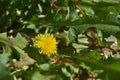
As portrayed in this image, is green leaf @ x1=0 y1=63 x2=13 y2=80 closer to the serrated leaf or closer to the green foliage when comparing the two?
the green foliage

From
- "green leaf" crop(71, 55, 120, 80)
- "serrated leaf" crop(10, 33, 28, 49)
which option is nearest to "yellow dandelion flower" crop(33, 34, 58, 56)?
"serrated leaf" crop(10, 33, 28, 49)

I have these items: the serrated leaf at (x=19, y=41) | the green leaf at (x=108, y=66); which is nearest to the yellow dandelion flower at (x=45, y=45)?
the serrated leaf at (x=19, y=41)

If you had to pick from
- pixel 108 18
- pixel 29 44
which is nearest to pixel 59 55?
pixel 29 44

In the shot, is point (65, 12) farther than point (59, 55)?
Yes

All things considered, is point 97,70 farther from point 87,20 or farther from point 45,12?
point 45,12

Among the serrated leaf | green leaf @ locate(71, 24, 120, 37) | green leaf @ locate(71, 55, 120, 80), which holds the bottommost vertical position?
green leaf @ locate(71, 55, 120, 80)

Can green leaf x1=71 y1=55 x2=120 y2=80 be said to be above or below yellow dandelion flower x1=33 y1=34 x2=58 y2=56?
below

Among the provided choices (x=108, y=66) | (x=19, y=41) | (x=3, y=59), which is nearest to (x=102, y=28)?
(x=108, y=66)

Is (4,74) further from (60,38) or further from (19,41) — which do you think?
(60,38)
